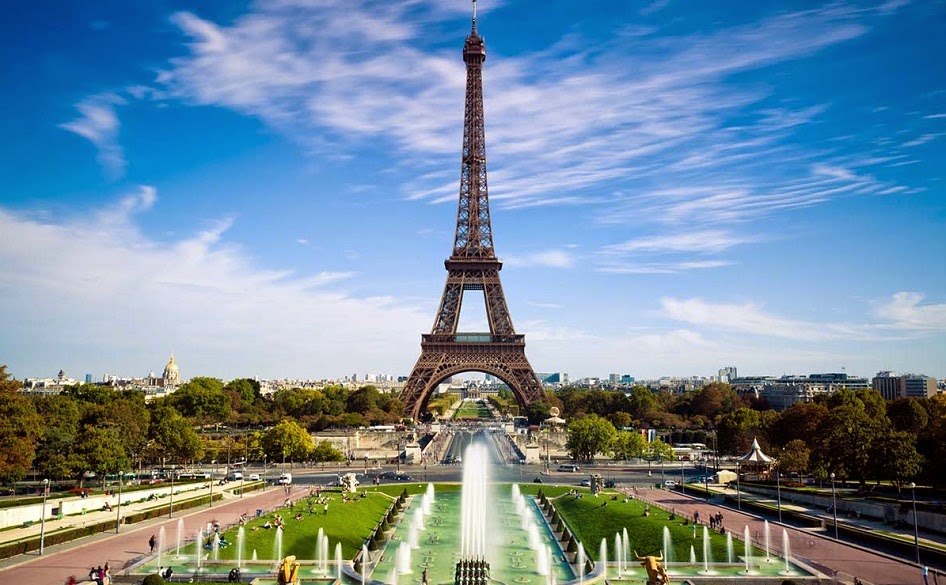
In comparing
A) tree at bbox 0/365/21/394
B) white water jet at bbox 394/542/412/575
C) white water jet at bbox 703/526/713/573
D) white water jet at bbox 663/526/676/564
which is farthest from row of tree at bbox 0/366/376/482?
white water jet at bbox 703/526/713/573

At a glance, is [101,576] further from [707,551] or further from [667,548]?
[707,551]

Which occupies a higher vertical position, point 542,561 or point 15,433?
point 15,433

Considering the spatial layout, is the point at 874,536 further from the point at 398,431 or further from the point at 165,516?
the point at 398,431

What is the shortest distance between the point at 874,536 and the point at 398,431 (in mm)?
56443

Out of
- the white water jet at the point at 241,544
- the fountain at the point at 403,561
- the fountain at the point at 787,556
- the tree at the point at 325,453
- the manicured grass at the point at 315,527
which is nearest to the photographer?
the fountain at the point at 787,556

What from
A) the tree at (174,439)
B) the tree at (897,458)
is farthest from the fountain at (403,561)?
the tree at (174,439)

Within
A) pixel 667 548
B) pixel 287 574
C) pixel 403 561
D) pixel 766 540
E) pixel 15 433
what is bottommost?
pixel 403 561

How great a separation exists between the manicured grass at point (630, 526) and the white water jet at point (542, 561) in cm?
217

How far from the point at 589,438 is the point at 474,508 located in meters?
24.9

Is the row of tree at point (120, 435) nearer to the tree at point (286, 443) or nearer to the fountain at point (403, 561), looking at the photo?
the tree at point (286, 443)

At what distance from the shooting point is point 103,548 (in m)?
29.5

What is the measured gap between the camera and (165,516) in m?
38.3

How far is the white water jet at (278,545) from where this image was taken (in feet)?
97.0

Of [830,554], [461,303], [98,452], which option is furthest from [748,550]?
[461,303]
